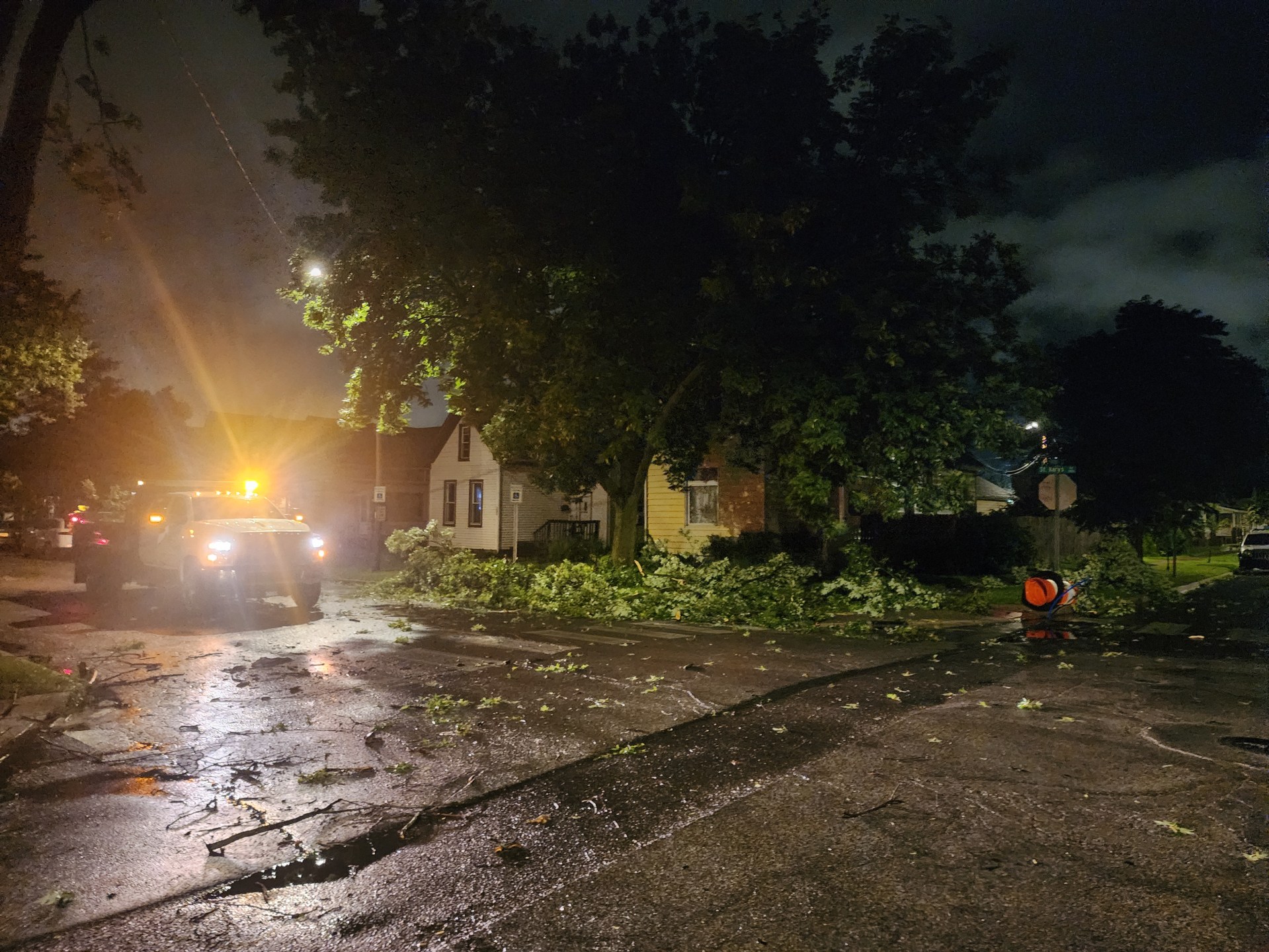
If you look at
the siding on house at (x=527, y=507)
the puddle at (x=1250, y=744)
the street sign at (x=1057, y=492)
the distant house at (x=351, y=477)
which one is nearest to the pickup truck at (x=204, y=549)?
the puddle at (x=1250, y=744)

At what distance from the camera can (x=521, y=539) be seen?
34.0 m

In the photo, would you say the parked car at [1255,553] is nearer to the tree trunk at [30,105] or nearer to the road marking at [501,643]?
the road marking at [501,643]

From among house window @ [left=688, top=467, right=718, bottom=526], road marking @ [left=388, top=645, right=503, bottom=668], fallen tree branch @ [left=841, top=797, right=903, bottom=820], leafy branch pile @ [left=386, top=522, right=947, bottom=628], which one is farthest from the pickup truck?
house window @ [left=688, top=467, right=718, bottom=526]

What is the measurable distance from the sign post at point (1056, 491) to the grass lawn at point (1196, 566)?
20.1ft

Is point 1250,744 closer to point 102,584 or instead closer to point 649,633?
point 649,633

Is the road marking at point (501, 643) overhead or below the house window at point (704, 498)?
below

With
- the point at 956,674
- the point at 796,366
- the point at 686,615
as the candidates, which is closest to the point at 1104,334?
the point at 796,366

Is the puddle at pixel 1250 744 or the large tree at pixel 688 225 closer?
the puddle at pixel 1250 744

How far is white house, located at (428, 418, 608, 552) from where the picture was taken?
3375cm

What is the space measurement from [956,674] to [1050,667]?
1.20 metres

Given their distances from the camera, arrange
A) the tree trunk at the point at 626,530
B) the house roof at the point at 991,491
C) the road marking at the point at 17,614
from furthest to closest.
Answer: the house roof at the point at 991,491 < the tree trunk at the point at 626,530 < the road marking at the point at 17,614

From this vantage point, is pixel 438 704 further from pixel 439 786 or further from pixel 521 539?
pixel 521 539

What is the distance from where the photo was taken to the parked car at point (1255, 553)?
3025cm

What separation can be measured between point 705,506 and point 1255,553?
2006 centimetres
